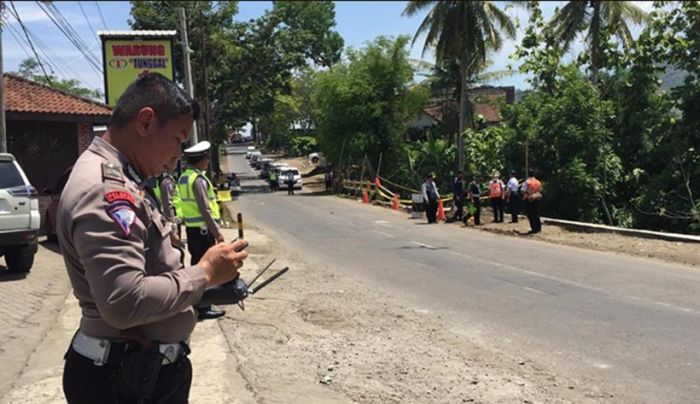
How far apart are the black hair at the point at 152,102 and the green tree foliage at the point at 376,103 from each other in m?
35.3

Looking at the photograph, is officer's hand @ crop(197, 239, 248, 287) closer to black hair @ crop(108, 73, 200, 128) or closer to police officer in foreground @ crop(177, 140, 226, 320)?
black hair @ crop(108, 73, 200, 128)

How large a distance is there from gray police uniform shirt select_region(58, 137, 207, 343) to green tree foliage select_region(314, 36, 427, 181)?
35483 mm

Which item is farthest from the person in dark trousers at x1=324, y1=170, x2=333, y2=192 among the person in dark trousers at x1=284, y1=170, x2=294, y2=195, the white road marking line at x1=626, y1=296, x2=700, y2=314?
the white road marking line at x1=626, y1=296, x2=700, y2=314

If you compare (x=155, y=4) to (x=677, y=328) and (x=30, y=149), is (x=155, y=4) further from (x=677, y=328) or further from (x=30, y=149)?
(x=677, y=328)

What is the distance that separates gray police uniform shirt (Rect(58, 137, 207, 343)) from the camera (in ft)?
6.31

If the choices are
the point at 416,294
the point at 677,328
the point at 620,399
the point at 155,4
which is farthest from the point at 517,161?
the point at 155,4

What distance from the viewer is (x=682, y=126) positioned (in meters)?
20.0

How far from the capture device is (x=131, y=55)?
17078 mm

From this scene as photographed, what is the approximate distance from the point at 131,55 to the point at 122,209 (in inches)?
645

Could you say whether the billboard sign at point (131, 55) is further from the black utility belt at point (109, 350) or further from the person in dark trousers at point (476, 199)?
the black utility belt at point (109, 350)

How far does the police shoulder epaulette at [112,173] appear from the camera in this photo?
203 cm

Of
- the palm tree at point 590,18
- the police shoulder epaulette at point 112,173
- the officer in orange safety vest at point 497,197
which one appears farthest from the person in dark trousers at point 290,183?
the police shoulder epaulette at point 112,173

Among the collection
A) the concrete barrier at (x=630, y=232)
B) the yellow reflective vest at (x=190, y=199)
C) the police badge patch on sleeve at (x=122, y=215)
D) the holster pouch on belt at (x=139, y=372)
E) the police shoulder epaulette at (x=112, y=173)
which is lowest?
the concrete barrier at (x=630, y=232)

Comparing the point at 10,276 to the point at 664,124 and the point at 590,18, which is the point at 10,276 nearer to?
the point at 664,124
